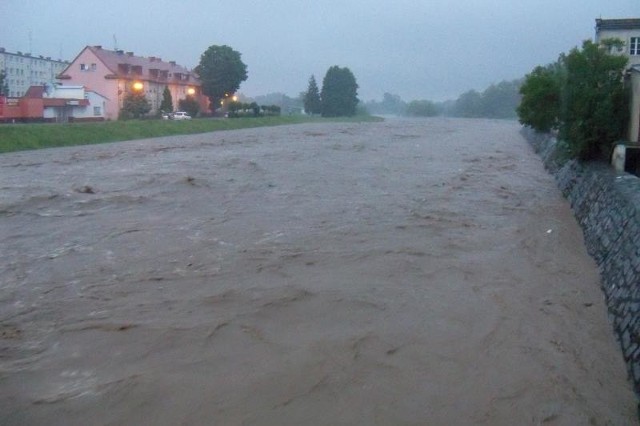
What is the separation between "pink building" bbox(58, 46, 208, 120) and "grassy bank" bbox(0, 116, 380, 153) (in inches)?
421

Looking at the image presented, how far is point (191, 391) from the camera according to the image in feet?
19.6

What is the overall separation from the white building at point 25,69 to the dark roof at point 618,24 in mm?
44137

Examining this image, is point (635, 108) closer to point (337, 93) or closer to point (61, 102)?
point (61, 102)

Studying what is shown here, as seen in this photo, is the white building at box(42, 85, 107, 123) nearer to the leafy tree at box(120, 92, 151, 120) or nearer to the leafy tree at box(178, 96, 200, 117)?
the leafy tree at box(120, 92, 151, 120)

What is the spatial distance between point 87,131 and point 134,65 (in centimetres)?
2692

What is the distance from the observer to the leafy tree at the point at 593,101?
16.4m

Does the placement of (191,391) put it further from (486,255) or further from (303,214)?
(303,214)

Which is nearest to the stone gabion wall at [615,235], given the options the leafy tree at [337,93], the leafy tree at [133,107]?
the leafy tree at [133,107]

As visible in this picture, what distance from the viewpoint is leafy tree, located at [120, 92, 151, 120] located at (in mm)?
46906

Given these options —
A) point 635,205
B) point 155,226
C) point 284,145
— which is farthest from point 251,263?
point 284,145

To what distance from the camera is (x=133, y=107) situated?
4691 cm

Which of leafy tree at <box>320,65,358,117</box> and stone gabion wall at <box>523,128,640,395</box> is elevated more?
leafy tree at <box>320,65,358,117</box>

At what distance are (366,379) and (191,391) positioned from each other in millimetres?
1474

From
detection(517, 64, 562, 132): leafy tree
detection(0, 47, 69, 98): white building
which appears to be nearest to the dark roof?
detection(517, 64, 562, 132): leafy tree
